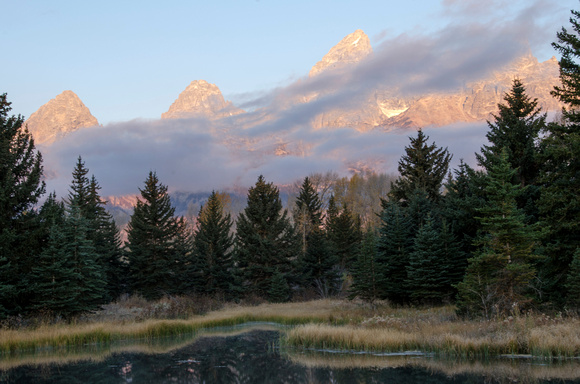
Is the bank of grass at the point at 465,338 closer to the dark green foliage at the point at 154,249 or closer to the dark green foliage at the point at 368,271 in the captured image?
the dark green foliage at the point at 368,271

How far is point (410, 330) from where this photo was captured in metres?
18.4

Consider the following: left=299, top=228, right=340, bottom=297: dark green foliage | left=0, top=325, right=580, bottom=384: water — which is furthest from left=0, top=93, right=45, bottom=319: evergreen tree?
left=299, top=228, right=340, bottom=297: dark green foliage

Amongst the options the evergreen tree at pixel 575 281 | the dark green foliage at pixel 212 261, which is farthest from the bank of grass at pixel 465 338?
the dark green foliage at pixel 212 261

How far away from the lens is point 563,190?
20.3 meters

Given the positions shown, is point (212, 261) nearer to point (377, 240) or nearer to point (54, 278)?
point (377, 240)

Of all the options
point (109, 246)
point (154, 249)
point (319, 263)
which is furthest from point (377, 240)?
point (109, 246)

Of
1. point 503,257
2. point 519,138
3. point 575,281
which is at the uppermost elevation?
point 519,138

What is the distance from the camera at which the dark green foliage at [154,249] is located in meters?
45.5

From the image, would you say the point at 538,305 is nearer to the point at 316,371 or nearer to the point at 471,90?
the point at 316,371

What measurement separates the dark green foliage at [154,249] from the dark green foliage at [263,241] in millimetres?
6898

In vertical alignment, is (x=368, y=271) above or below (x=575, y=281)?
below

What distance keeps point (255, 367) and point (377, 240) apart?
20.0 meters

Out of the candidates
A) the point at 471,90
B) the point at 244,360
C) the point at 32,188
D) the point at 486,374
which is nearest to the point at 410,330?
the point at 486,374

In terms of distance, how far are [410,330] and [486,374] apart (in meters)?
5.78
